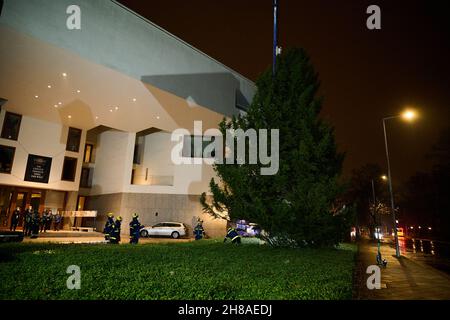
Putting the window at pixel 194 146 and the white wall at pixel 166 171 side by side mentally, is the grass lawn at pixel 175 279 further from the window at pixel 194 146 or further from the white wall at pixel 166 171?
the window at pixel 194 146

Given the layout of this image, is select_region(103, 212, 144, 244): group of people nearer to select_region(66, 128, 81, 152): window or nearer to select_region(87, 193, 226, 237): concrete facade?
select_region(87, 193, 226, 237): concrete facade

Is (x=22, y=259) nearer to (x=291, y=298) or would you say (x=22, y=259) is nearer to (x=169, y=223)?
(x=291, y=298)

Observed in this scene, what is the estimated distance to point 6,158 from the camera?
79.8 ft

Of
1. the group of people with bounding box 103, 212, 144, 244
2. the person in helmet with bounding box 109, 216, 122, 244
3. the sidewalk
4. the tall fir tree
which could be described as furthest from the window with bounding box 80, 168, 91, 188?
the sidewalk

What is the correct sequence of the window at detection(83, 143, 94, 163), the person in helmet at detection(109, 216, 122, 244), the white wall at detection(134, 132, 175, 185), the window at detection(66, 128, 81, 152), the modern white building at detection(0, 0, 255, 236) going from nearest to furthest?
the person in helmet at detection(109, 216, 122, 244) < the modern white building at detection(0, 0, 255, 236) < the window at detection(66, 128, 81, 152) < the white wall at detection(134, 132, 175, 185) < the window at detection(83, 143, 94, 163)

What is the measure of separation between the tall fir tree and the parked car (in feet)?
49.7

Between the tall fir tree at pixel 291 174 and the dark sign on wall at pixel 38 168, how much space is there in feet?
67.4

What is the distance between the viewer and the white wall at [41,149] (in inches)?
972

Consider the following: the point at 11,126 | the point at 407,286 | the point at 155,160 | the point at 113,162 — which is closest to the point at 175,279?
the point at 407,286

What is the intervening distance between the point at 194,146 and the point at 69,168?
40.9 ft

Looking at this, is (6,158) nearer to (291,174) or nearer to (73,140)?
(73,140)

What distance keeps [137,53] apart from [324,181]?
50.3ft

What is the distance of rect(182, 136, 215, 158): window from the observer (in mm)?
29898

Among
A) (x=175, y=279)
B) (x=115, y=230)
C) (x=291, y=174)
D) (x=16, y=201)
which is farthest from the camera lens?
(x=16, y=201)
